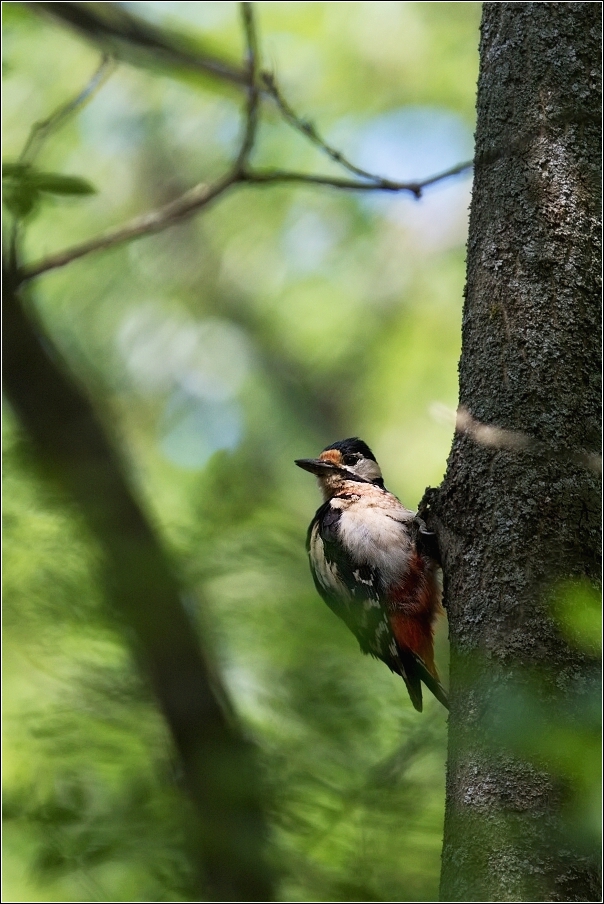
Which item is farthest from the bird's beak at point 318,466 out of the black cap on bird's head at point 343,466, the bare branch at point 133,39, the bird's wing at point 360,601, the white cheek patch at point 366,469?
the bare branch at point 133,39

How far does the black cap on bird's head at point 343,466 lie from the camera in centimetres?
477

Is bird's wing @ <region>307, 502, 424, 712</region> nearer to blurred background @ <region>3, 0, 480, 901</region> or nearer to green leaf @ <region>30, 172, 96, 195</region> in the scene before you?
blurred background @ <region>3, 0, 480, 901</region>

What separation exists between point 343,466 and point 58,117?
6.91 ft

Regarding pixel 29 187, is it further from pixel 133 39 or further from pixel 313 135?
pixel 133 39

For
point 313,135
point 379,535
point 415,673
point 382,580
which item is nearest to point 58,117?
point 313,135

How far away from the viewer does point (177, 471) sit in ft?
25.4

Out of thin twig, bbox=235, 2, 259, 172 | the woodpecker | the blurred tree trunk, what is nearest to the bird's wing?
the woodpecker

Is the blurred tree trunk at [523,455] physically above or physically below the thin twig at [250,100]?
below

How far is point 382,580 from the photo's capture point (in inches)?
165

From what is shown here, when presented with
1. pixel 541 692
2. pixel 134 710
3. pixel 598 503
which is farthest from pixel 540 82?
pixel 134 710

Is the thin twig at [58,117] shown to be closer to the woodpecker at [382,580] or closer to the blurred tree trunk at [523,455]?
the blurred tree trunk at [523,455]

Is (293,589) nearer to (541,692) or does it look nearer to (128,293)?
(541,692)

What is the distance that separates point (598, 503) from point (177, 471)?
5711 millimetres

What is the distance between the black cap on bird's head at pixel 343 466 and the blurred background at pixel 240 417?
370mm
